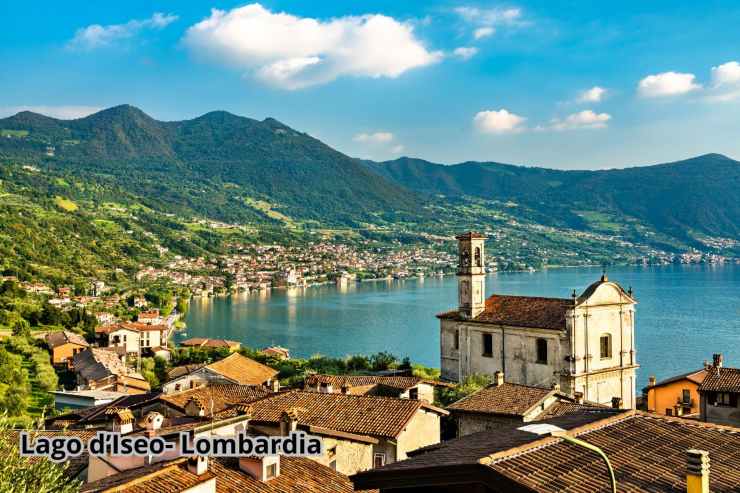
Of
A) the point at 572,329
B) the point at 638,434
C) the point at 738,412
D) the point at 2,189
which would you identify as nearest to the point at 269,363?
the point at 572,329

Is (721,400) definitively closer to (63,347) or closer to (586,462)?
(586,462)

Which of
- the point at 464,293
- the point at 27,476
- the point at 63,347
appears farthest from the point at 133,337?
the point at 27,476

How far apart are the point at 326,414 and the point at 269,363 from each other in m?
29.5

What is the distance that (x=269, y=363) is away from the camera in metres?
43.2

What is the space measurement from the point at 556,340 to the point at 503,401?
12.6 metres

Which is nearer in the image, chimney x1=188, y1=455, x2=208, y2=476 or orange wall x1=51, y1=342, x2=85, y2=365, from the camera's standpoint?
chimney x1=188, y1=455, x2=208, y2=476

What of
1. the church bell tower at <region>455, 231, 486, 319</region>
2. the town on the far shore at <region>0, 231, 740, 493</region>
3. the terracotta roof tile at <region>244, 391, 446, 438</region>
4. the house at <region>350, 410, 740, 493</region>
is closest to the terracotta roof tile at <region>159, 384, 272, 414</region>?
the town on the far shore at <region>0, 231, 740, 493</region>

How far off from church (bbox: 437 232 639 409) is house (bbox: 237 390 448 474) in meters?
14.7

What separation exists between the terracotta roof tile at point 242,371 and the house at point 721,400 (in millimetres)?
19219

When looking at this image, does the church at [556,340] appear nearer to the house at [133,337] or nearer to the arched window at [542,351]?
the arched window at [542,351]

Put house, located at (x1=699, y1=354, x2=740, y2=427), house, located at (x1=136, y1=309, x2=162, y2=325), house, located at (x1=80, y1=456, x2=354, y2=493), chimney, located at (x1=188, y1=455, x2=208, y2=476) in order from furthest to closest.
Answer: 1. house, located at (x1=136, y1=309, x2=162, y2=325)
2. house, located at (x1=699, y1=354, x2=740, y2=427)
3. chimney, located at (x1=188, y1=455, x2=208, y2=476)
4. house, located at (x1=80, y1=456, x2=354, y2=493)

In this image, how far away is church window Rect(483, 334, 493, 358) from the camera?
31703 millimetres

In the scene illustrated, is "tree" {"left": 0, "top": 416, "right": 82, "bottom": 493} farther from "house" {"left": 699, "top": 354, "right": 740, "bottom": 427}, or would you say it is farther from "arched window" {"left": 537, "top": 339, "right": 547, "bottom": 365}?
"arched window" {"left": 537, "top": 339, "right": 547, "bottom": 365}

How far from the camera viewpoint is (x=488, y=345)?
3189 cm
